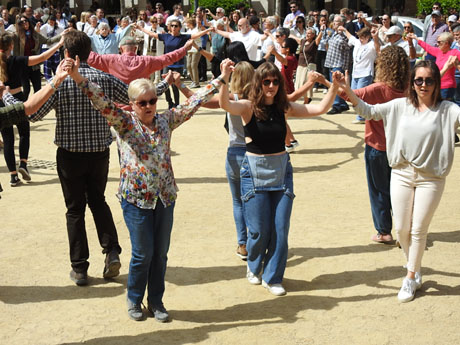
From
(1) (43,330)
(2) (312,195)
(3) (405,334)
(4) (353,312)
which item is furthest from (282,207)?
(2) (312,195)

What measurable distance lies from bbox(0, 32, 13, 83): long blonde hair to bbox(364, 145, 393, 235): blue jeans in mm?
4275

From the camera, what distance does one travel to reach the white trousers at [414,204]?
17.3ft

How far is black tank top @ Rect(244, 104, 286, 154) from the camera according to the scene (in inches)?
211

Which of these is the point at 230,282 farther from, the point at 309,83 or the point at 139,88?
the point at 139,88

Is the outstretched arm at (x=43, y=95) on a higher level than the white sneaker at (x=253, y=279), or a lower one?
higher

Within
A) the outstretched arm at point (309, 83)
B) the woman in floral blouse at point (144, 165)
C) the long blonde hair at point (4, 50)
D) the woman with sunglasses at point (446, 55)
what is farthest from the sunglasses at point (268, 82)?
the woman with sunglasses at point (446, 55)

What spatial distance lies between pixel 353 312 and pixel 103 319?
1.83 meters

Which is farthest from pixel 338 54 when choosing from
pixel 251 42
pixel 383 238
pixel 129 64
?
pixel 383 238

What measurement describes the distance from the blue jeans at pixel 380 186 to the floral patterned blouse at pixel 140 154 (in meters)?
2.57

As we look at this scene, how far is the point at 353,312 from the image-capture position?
518 centimetres

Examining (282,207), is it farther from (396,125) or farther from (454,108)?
(454,108)

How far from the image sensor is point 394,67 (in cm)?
648

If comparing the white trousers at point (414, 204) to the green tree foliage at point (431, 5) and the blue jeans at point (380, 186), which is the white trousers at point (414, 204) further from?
the green tree foliage at point (431, 5)

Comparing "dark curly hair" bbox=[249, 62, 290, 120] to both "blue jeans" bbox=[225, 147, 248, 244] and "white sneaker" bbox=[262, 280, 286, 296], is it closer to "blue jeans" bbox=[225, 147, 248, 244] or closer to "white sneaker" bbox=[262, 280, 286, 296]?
"blue jeans" bbox=[225, 147, 248, 244]
